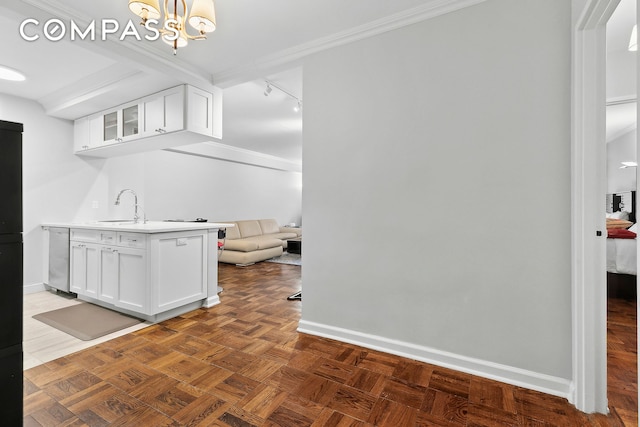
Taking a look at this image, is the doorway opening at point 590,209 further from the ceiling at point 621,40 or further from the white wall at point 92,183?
the white wall at point 92,183

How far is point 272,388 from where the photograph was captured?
1.70 metres

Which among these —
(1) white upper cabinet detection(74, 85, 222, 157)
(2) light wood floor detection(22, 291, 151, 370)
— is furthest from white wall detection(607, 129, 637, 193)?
(2) light wood floor detection(22, 291, 151, 370)

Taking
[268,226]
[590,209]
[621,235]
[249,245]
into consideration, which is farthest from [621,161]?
[268,226]

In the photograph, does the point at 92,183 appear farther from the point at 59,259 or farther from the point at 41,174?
the point at 59,259

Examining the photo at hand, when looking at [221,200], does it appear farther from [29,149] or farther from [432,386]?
[432,386]

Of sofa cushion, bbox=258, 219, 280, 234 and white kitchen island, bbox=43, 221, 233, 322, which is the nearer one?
white kitchen island, bbox=43, 221, 233, 322

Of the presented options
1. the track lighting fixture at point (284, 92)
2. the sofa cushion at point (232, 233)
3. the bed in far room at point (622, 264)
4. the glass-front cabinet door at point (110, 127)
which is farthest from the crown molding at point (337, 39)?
the sofa cushion at point (232, 233)

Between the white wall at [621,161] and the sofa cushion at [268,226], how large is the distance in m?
7.53

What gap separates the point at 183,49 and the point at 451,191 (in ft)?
8.13

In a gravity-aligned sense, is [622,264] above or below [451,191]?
below

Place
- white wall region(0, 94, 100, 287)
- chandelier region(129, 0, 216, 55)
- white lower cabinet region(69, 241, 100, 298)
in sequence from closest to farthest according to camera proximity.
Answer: chandelier region(129, 0, 216, 55) → white lower cabinet region(69, 241, 100, 298) → white wall region(0, 94, 100, 287)

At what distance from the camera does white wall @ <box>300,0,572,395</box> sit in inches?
66.2

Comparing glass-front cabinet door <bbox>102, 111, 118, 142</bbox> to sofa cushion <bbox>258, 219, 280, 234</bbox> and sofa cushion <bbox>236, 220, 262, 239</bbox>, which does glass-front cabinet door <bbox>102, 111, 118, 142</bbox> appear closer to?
sofa cushion <bbox>236, 220, 262, 239</bbox>

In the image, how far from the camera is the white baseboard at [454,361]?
1668mm
